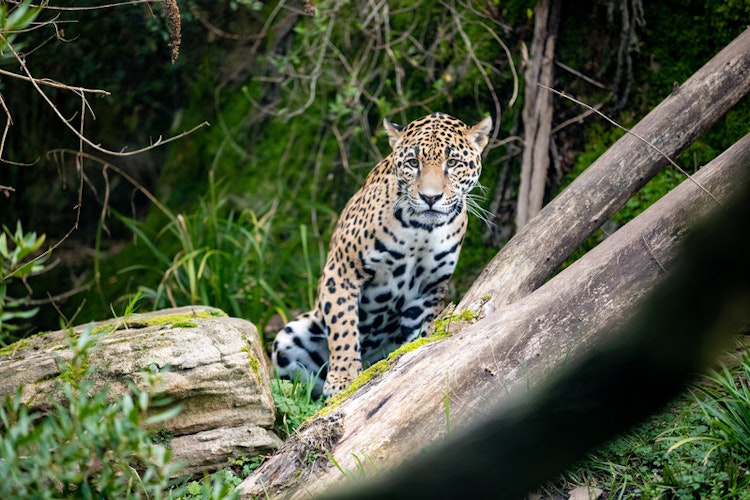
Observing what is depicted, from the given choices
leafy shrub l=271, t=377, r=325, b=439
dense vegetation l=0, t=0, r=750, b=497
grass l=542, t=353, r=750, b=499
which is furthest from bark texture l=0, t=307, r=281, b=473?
grass l=542, t=353, r=750, b=499

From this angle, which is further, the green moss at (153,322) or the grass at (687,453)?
the green moss at (153,322)

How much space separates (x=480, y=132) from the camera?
6.05 metres

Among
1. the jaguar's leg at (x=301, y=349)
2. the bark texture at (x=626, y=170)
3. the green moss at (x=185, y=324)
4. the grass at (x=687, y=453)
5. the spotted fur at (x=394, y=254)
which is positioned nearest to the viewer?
the grass at (x=687, y=453)

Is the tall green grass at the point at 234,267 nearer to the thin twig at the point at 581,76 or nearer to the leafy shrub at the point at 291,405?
the leafy shrub at the point at 291,405

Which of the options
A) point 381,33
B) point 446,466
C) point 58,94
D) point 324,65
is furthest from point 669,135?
point 58,94

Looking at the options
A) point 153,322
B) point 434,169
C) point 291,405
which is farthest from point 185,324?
point 434,169

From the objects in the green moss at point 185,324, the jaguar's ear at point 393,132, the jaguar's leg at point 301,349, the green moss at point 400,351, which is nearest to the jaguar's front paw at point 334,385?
the jaguar's leg at point 301,349

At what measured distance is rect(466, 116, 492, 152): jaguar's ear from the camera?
600cm

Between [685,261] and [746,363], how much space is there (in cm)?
74

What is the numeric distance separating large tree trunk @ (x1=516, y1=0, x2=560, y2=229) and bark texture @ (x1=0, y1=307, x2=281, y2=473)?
129 inches

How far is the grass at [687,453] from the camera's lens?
4.09m

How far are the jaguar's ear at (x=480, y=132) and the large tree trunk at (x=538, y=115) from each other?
135 cm

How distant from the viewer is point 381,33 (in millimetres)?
8664

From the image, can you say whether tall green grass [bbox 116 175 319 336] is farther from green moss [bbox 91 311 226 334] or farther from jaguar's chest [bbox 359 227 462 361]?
green moss [bbox 91 311 226 334]
